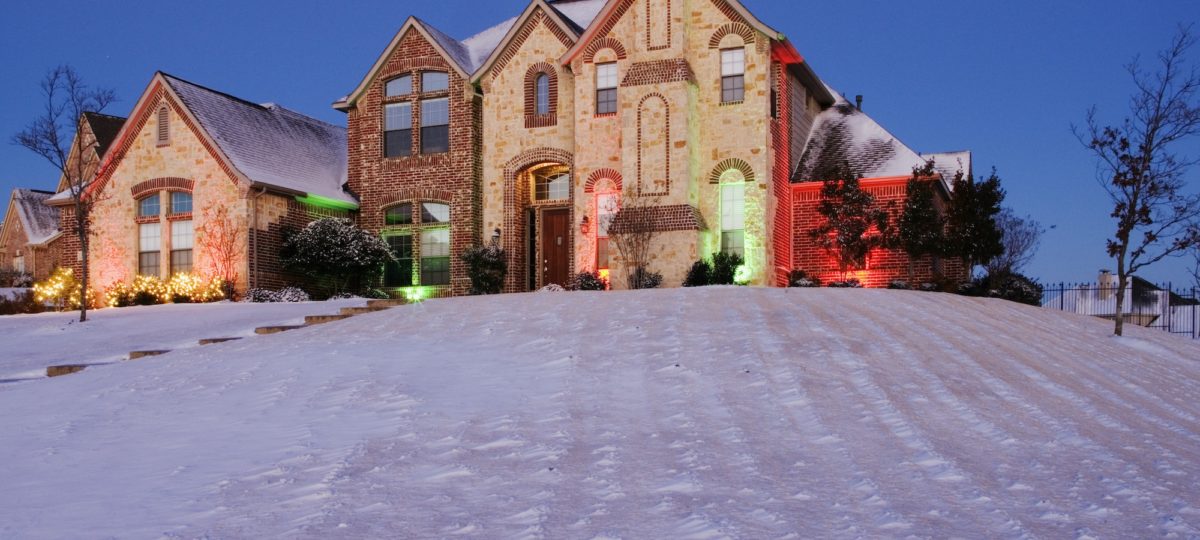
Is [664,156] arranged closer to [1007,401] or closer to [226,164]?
[226,164]

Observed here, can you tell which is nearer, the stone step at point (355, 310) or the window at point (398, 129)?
the stone step at point (355, 310)

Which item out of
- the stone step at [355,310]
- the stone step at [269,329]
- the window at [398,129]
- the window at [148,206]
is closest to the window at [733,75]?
the window at [398,129]

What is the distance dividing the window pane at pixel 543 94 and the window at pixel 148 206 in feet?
35.8

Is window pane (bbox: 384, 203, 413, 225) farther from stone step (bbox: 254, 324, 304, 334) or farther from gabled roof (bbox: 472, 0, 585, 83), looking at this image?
stone step (bbox: 254, 324, 304, 334)

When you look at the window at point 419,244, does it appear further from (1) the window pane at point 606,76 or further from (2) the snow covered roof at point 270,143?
(1) the window pane at point 606,76

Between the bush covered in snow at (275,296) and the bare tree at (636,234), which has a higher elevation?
the bare tree at (636,234)

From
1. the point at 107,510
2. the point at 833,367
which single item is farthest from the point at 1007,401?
the point at 107,510

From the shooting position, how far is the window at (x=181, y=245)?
28141 mm

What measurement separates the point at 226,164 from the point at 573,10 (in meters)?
10.6

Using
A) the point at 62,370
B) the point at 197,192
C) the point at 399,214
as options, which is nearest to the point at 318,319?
the point at 62,370

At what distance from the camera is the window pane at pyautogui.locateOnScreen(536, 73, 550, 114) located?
90.3 ft

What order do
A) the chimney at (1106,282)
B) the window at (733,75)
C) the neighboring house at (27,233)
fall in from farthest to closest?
the neighboring house at (27,233) < the chimney at (1106,282) < the window at (733,75)

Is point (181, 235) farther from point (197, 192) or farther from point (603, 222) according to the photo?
point (603, 222)

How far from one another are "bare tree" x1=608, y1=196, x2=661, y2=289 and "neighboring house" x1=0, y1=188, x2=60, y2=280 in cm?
2730
